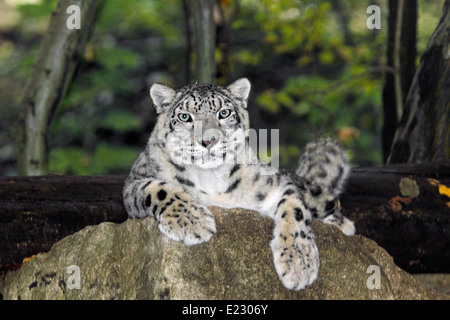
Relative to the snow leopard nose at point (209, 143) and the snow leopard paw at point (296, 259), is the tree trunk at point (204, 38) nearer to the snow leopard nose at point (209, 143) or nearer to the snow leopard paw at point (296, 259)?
the snow leopard nose at point (209, 143)

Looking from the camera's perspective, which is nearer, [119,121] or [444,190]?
[444,190]

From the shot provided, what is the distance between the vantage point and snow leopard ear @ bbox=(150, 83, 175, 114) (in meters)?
4.94

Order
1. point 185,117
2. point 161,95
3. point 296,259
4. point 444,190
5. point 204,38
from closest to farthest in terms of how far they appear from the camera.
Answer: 1. point 296,259
2. point 185,117
3. point 161,95
4. point 444,190
5. point 204,38

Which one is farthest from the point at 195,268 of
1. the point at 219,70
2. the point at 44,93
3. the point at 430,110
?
the point at 219,70

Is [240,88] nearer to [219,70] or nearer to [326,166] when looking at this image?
[326,166]

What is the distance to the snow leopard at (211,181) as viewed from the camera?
409 centimetres

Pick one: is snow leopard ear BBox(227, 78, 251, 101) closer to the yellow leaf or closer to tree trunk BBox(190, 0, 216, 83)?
the yellow leaf

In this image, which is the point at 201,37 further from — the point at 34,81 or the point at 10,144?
the point at 10,144

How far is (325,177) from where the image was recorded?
5.60 meters

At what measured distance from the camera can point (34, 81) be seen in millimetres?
7273

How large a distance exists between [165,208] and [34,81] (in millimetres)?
4020

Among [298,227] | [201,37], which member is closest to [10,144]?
[201,37]

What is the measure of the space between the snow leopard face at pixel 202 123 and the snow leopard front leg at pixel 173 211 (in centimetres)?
35

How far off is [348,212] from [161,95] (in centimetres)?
222
